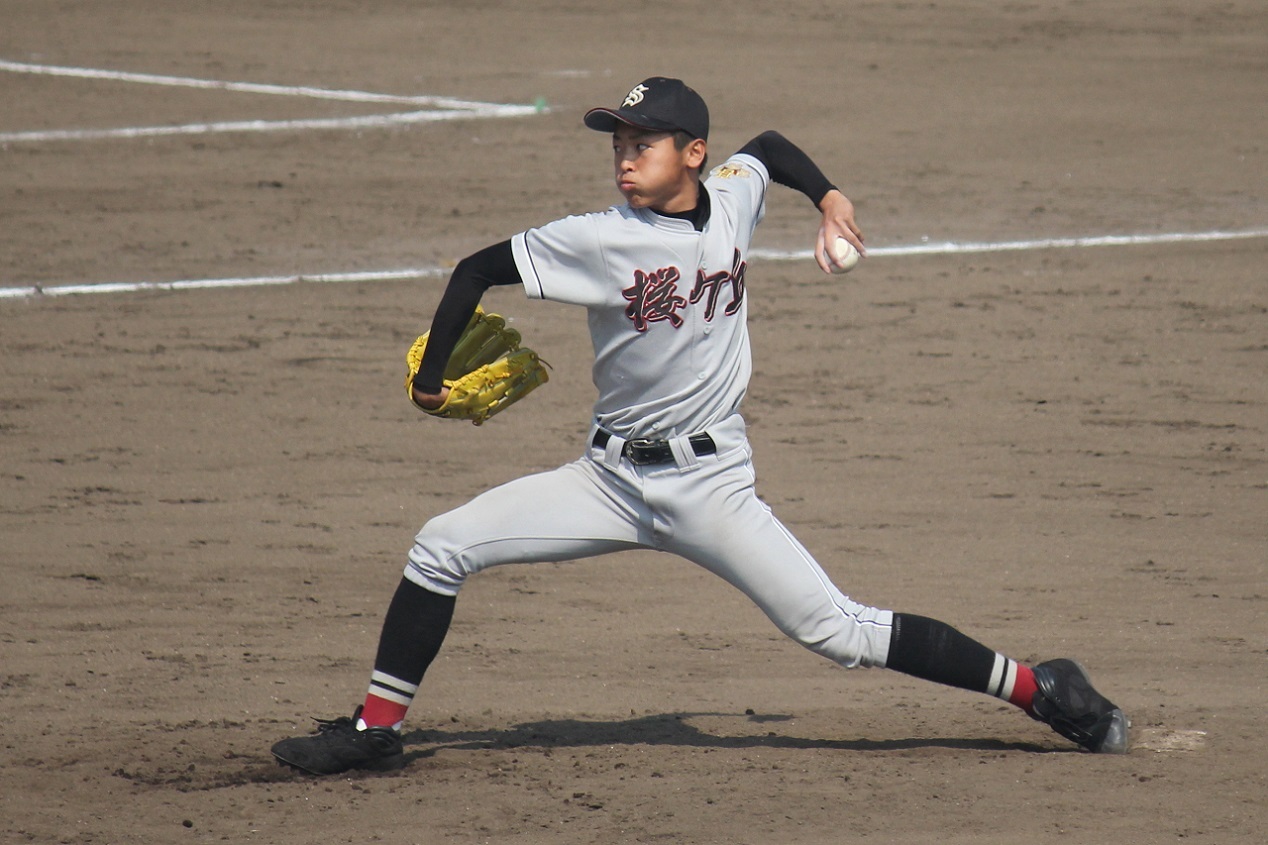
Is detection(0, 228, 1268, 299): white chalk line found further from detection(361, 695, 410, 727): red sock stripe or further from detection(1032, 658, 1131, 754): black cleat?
detection(1032, 658, 1131, 754): black cleat

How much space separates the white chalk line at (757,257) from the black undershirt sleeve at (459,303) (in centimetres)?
505

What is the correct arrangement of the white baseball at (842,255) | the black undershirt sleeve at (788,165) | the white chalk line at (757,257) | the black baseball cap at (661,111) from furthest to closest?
the white chalk line at (757,257)
the black undershirt sleeve at (788,165)
the white baseball at (842,255)
the black baseball cap at (661,111)

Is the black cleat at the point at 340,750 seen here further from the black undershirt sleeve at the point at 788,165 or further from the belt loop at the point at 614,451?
the black undershirt sleeve at the point at 788,165

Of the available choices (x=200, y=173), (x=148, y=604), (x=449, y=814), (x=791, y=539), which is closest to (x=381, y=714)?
(x=449, y=814)

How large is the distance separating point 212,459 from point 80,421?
2.42ft

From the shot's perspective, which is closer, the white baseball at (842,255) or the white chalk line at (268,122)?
the white baseball at (842,255)

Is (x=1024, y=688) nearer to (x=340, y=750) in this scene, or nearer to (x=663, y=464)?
(x=663, y=464)

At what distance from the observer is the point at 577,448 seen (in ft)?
20.8

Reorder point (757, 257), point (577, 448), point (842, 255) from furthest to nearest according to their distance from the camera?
point (757, 257) → point (577, 448) → point (842, 255)

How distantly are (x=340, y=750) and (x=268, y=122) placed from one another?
862 cm

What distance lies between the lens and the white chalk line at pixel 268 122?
36.9 ft

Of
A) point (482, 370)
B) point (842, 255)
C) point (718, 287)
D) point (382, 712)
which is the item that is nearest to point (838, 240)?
point (842, 255)

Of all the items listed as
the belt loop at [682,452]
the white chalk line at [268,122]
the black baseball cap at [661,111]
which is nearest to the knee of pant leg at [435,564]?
the belt loop at [682,452]

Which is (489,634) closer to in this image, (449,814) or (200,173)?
(449,814)
